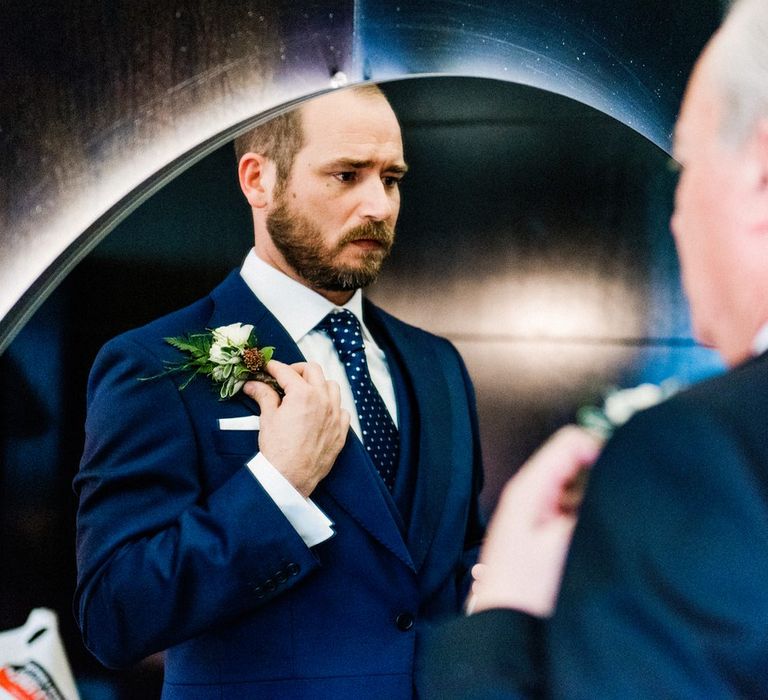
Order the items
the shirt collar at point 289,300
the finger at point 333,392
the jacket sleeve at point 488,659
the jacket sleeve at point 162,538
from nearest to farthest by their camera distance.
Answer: the jacket sleeve at point 488,659, the jacket sleeve at point 162,538, the finger at point 333,392, the shirt collar at point 289,300

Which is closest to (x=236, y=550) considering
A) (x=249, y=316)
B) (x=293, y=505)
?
(x=293, y=505)

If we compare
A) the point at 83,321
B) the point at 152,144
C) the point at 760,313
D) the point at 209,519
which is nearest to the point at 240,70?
the point at 152,144

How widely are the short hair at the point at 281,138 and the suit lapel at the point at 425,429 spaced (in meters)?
0.33

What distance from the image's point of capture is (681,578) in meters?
0.74

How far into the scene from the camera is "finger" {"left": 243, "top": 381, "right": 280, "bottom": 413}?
1.74 m

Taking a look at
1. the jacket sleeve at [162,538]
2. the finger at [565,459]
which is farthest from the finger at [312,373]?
the finger at [565,459]

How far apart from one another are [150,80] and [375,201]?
1.76 feet

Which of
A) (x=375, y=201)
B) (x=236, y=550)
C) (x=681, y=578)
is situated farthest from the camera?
(x=375, y=201)

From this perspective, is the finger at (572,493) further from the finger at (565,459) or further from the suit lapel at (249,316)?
the suit lapel at (249,316)

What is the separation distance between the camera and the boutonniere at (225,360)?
176 centimetres

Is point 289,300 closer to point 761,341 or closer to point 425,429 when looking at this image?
point 425,429

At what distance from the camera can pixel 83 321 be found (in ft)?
6.25

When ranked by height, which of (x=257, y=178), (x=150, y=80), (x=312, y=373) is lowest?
(x=312, y=373)

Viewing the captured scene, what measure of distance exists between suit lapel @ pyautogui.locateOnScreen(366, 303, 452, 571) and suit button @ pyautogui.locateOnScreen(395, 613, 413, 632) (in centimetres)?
9
